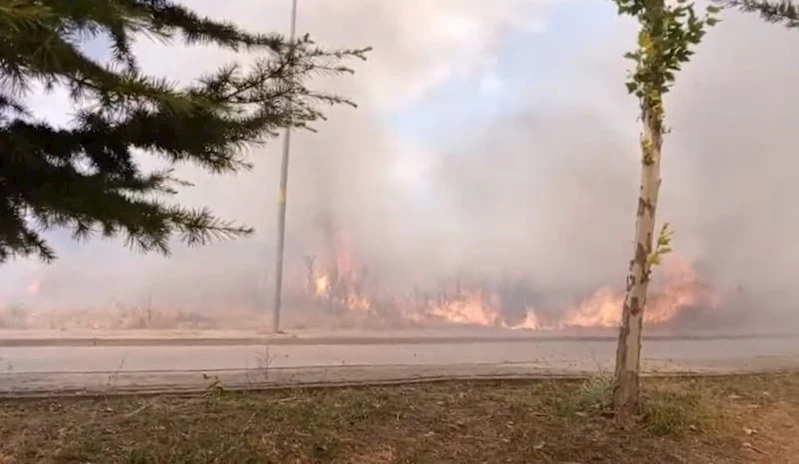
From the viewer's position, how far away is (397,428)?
3527 millimetres

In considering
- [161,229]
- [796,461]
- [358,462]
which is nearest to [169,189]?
[161,229]

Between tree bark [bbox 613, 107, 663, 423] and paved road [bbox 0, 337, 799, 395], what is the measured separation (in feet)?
3.37

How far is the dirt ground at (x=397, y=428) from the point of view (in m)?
3.12

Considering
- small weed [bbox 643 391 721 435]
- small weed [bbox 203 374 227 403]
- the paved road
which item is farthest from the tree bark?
small weed [bbox 203 374 227 403]

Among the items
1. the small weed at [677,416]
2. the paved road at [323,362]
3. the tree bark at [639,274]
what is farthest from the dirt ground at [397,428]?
the paved road at [323,362]

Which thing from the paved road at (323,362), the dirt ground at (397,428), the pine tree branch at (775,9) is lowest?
the dirt ground at (397,428)

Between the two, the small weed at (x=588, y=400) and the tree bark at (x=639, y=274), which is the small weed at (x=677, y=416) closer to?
the tree bark at (x=639, y=274)

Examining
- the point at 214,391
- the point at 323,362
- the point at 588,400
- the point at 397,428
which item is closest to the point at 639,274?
the point at 588,400

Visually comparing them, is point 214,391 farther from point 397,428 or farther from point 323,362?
point 323,362

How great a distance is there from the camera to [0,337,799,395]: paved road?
14.2 ft

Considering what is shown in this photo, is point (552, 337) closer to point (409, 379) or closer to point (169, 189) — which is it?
point (409, 379)

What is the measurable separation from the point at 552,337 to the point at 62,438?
573 centimetres

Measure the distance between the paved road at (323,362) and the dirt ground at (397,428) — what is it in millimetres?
335

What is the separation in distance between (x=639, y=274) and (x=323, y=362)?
2502 mm
